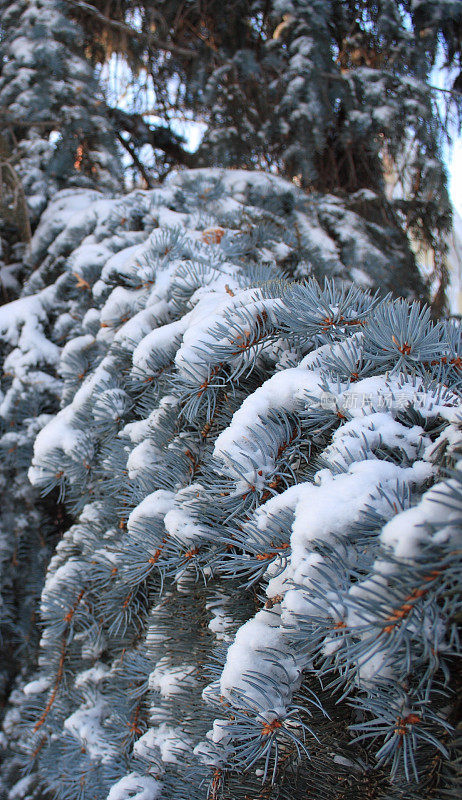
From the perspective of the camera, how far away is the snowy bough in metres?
0.42

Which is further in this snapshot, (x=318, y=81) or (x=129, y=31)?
(x=129, y=31)

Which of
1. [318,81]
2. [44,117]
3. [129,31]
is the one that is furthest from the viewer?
[129,31]

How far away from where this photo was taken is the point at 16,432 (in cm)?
132

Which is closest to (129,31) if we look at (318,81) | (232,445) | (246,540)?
(318,81)

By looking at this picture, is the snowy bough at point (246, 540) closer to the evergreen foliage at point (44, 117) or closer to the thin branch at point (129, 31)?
the evergreen foliage at point (44, 117)

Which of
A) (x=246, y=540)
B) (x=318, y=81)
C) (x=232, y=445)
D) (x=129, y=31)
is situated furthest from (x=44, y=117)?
(x=246, y=540)

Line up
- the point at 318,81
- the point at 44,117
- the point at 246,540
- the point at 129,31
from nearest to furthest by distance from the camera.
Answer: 1. the point at 246,540
2. the point at 44,117
3. the point at 318,81
4. the point at 129,31

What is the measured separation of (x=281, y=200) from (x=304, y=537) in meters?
1.39

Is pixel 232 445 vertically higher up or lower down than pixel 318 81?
lower down

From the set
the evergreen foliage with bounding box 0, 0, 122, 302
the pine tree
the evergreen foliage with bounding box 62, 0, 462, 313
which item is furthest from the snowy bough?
the evergreen foliage with bounding box 62, 0, 462, 313

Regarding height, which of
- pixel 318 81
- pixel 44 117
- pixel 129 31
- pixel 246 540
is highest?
pixel 129 31

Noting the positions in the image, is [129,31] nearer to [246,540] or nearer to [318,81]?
[318,81]

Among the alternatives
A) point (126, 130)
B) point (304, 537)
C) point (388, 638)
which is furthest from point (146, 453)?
point (126, 130)

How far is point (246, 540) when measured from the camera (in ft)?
1.79
